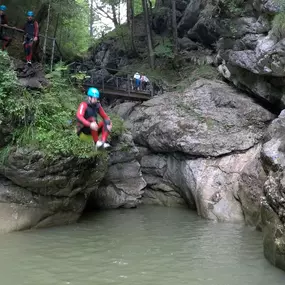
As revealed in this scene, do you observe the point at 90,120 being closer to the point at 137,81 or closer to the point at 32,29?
the point at 32,29

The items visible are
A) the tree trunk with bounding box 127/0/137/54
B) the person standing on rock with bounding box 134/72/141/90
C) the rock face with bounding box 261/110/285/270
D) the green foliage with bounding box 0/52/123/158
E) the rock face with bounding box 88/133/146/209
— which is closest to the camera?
the rock face with bounding box 261/110/285/270

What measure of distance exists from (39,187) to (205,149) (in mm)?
7075

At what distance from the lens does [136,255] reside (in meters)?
9.45

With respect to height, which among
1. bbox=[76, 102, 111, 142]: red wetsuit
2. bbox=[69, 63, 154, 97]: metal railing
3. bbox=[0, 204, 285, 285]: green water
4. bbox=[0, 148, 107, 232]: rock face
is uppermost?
bbox=[69, 63, 154, 97]: metal railing

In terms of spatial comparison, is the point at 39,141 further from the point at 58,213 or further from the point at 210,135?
the point at 210,135

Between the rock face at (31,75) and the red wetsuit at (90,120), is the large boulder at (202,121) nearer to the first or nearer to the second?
the rock face at (31,75)

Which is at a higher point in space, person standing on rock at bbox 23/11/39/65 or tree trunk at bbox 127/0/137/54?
tree trunk at bbox 127/0/137/54

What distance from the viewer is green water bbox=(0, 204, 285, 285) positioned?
789cm

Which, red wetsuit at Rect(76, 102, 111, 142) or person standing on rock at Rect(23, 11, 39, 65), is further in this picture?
person standing on rock at Rect(23, 11, 39, 65)

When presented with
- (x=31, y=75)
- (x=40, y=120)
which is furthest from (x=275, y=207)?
(x=31, y=75)

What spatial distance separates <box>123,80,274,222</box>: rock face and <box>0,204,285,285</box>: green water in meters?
1.32

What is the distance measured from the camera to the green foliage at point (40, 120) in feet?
37.6

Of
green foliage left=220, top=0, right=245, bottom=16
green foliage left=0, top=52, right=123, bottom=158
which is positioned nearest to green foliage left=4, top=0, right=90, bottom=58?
green foliage left=0, top=52, right=123, bottom=158

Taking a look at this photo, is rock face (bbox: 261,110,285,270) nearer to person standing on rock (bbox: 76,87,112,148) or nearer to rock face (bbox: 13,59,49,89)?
person standing on rock (bbox: 76,87,112,148)
